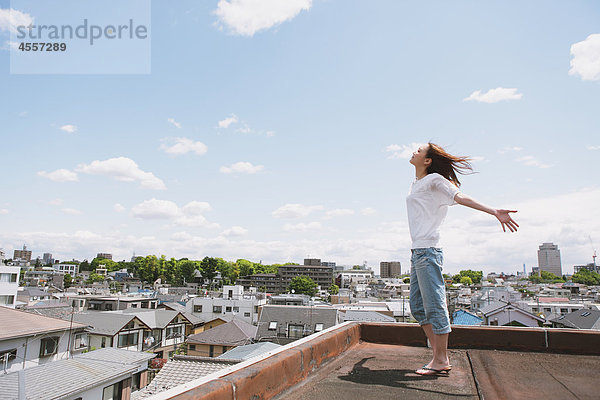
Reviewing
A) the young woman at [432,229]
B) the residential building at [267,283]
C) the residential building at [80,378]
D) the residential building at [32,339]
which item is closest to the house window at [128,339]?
the residential building at [32,339]

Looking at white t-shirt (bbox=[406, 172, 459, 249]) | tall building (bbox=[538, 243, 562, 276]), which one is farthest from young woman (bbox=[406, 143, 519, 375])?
tall building (bbox=[538, 243, 562, 276])

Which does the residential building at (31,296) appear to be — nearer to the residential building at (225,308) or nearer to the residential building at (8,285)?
the residential building at (8,285)

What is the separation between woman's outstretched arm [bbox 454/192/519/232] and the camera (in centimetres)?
182

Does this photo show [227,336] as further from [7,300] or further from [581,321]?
[581,321]

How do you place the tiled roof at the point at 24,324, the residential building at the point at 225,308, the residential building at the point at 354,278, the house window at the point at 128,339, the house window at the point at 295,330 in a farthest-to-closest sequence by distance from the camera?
the residential building at the point at 354,278, the residential building at the point at 225,308, the house window at the point at 295,330, the house window at the point at 128,339, the tiled roof at the point at 24,324

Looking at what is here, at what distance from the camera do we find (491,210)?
6.13ft

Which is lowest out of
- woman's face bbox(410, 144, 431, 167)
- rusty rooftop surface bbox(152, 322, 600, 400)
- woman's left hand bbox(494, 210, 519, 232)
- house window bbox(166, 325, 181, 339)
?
house window bbox(166, 325, 181, 339)

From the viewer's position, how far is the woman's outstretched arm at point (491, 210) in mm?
1818

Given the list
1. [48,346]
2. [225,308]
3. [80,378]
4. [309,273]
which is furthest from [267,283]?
[80,378]

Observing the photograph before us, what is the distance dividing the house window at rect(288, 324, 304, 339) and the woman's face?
21.9 meters

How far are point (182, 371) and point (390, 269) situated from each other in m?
157

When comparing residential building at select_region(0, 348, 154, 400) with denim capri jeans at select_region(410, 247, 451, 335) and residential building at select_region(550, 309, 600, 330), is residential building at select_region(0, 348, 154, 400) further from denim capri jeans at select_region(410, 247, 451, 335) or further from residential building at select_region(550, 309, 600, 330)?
residential building at select_region(550, 309, 600, 330)

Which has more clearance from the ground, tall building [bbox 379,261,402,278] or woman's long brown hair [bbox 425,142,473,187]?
woman's long brown hair [bbox 425,142,473,187]

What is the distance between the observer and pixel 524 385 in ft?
5.26
